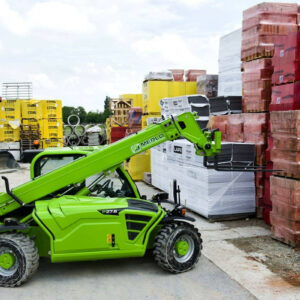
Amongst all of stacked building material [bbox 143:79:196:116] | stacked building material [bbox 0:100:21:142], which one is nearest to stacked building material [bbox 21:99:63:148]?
stacked building material [bbox 0:100:21:142]

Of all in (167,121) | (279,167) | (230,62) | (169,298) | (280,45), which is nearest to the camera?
(169,298)

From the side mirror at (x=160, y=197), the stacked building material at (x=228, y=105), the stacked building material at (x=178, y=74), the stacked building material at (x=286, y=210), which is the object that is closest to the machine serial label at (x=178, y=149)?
the stacked building material at (x=228, y=105)

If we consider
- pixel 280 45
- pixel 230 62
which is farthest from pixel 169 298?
pixel 230 62

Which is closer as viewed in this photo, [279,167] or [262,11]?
[279,167]

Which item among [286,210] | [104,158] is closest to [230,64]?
[286,210]

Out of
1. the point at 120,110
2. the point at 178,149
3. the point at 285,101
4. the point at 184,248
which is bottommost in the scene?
the point at 184,248

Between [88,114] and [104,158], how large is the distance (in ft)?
203

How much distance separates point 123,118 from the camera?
850 inches

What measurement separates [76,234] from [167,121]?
2.09 metres

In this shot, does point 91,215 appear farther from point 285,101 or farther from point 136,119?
point 136,119

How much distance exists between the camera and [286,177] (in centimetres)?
684

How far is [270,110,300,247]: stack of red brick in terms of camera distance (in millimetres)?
6531

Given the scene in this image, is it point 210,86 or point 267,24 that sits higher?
point 267,24

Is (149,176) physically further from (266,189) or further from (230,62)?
(266,189)
